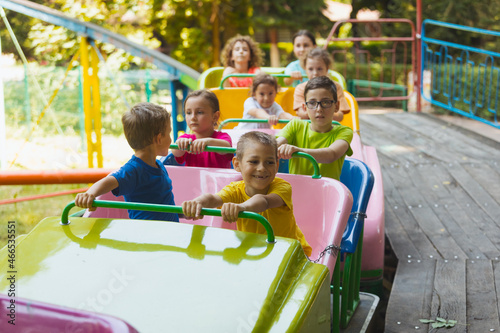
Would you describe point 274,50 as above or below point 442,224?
above

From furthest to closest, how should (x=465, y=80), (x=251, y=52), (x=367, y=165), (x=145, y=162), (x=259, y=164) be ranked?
(x=465, y=80) → (x=251, y=52) → (x=367, y=165) → (x=145, y=162) → (x=259, y=164)

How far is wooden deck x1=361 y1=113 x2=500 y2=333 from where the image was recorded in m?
2.75

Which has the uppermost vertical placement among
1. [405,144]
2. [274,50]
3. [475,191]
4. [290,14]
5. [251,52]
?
[290,14]

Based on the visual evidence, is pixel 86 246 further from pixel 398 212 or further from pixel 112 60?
pixel 112 60

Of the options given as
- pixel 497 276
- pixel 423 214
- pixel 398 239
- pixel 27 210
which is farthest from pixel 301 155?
pixel 27 210

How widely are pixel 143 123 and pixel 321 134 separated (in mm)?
1018

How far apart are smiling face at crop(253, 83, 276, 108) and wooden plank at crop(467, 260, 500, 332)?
5.12 feet

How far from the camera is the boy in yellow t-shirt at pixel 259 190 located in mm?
2049

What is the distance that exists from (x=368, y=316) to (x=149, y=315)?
4.13ft

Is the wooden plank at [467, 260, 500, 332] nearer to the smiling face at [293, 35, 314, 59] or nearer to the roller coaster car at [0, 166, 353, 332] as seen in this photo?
the roller coaster car at [0, 166, 353, 332]

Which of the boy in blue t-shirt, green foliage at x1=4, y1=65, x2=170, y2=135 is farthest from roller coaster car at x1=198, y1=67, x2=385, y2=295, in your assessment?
green foliage at x1=4, y1=65, x2=170, y2=135

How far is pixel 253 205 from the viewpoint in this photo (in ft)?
6.52

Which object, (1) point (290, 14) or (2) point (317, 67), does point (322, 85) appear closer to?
(2) point (317, 67)

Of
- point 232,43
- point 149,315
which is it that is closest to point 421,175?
point 232,43
